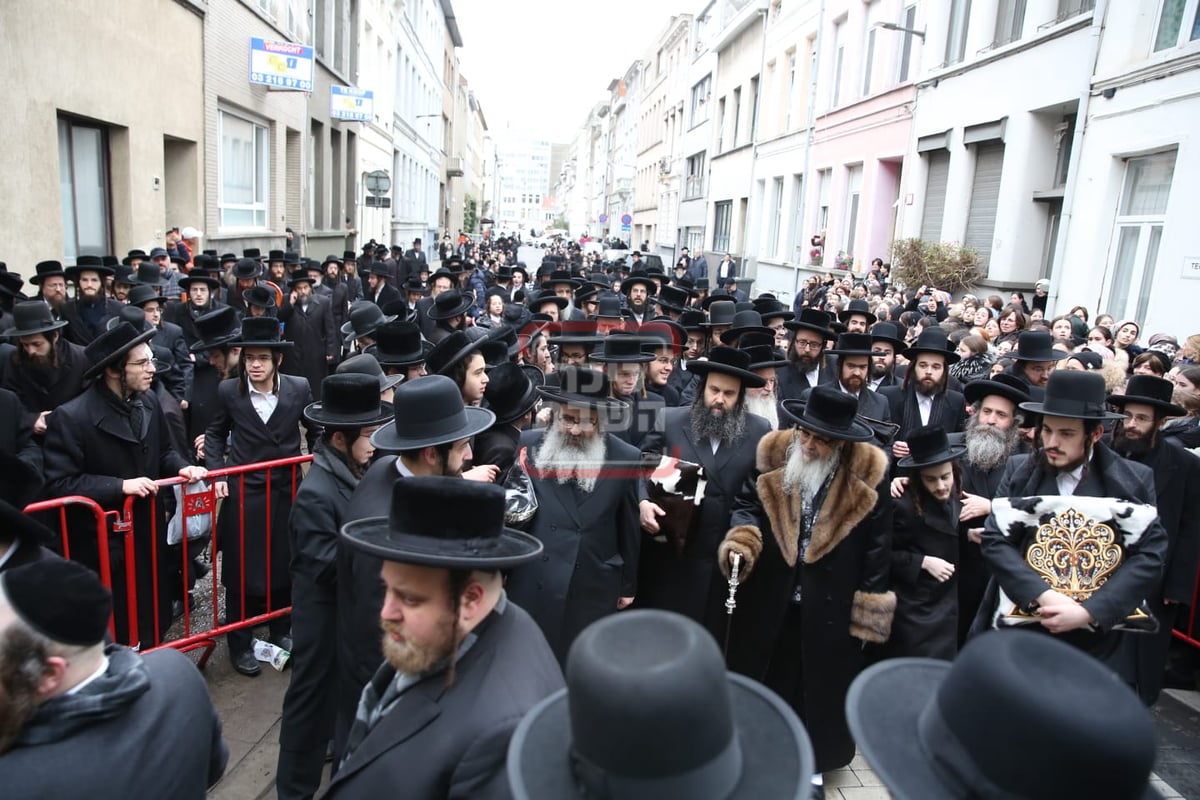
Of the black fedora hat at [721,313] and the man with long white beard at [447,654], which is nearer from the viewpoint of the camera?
the man with long white beard at [447,654]

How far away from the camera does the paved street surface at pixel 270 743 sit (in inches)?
158

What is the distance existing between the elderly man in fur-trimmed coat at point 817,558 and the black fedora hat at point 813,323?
255 cm

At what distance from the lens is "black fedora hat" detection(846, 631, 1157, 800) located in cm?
129

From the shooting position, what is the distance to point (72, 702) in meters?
1.98

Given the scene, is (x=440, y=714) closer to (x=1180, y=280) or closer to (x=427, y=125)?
(x=1180, y=280)

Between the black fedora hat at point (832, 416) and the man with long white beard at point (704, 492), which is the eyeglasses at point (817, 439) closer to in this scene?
the black fedora hat at point (832, 416)

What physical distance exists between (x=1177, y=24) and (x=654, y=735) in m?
13.4

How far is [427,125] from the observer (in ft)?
145

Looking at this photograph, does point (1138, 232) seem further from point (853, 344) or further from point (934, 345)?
point (853, 344)

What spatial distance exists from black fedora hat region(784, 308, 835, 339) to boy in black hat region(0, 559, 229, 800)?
18.8 ft

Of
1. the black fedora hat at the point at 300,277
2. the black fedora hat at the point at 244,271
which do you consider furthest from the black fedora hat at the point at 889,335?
the black fedora hat at the point at 244,271

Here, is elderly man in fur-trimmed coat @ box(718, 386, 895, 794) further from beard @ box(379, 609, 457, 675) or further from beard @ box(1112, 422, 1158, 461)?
beard @ box(379, 609, 457, 675)

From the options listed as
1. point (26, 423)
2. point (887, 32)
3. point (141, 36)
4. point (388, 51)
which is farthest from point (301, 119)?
point (26, 423)

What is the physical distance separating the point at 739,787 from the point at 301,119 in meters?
21.8
